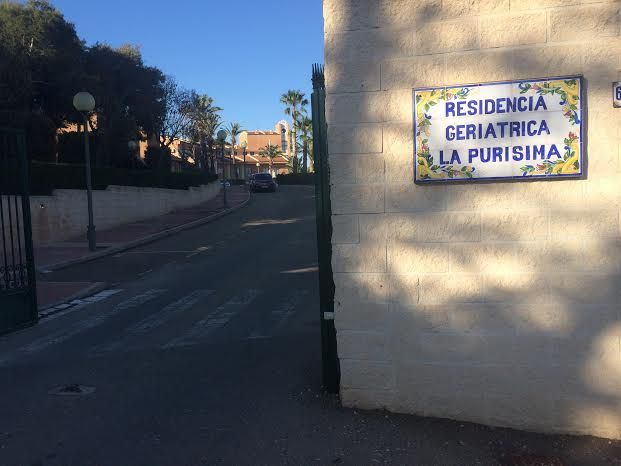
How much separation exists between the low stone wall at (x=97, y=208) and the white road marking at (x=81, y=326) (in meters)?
9.46

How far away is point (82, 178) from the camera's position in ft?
68.2

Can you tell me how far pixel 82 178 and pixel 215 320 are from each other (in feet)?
48.3

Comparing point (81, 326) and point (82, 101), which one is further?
point (82, 101)

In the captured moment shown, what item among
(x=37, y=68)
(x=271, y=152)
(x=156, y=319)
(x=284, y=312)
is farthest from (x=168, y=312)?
(x=271, y=152)

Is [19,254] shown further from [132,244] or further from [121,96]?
[121,96]

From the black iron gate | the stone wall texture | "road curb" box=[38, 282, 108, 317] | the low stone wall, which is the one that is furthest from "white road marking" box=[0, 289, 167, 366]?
the low stone wall

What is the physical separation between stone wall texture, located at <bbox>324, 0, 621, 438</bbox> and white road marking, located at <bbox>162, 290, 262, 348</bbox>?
3151 millimetres

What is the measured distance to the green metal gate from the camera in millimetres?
4570

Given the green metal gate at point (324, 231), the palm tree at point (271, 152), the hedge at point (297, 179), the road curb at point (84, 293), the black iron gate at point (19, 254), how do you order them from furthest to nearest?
the palm tree at point (271, 152)
the hedge at point (297, 179)
the road curb at point (84, 293)
the black iron gate at point (19, 254)
the green metal gate at point (324, 231)

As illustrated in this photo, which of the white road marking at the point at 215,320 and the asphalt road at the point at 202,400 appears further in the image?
the white road marking at the point at 215,320

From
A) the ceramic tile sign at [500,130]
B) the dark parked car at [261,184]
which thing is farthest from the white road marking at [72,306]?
the dark parked car at [261,184]

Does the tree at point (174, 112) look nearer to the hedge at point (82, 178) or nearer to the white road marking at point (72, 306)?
the hedge at point (82, 178)

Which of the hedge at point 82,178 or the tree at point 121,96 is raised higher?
the tree at point 121,96

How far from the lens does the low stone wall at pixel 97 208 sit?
18.5 meters
